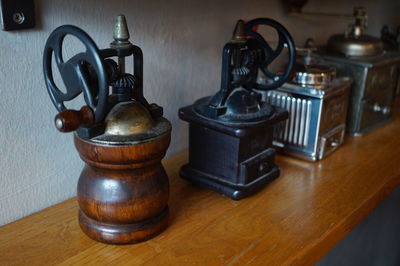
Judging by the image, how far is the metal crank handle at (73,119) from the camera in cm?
66

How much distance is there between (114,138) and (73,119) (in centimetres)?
8

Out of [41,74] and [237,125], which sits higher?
[41,74]

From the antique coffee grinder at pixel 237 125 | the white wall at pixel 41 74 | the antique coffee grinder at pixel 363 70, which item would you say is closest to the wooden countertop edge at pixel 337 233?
the antique coffee grinder at pixel 237 125

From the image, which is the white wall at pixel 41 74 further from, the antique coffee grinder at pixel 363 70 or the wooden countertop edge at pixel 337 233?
the wooden countertop edge at pixel 337 233

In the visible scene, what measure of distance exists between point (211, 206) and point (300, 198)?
0.21 metres

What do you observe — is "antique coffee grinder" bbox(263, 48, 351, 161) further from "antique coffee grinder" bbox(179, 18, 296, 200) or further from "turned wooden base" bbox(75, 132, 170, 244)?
"turned wooden base" bbox(75, 132, 170, 244)

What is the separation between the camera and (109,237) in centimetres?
80

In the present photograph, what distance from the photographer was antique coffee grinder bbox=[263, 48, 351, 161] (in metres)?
1.18

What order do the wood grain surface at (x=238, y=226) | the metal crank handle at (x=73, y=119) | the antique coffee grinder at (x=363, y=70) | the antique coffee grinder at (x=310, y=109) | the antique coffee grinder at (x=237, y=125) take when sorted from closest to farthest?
the metal crank handle at (x=73, y=119), the wood grain surface at (x=238, y=226), the antique coffee grinder at (x=237, y=125), the antique coffee grinder at (x=310, y=109), the antique coffee grinder at (x=363, y=70)

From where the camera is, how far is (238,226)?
89cm

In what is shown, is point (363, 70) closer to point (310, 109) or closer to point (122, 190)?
point (310, 109)

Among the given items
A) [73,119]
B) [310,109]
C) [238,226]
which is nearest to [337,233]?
[238,226]

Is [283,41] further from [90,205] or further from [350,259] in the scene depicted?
[350,259]

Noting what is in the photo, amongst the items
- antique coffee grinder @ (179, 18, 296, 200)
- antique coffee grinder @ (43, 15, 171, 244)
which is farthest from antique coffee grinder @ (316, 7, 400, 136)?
antique coffee grinder @ (43, 15, 171, 244)
